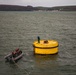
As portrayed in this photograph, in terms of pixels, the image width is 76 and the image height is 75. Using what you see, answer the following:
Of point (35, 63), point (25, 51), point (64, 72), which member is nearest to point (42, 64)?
point (35, 63)

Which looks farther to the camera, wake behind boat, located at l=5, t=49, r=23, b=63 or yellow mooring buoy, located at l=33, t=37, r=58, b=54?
yellow mooring buoy, located at l=33, t=37, r=58, b=54

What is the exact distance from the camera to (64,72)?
30.2 m

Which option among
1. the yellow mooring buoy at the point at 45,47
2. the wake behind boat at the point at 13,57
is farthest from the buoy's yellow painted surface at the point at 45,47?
the wake behind boat at the point at 13,57

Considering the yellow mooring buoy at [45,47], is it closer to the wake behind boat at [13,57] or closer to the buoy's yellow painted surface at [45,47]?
the buoy's yellow painted surface at [45,47]

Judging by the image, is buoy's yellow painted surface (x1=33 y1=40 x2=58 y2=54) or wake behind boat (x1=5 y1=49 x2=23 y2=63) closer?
wake behind boat (x1=5 y1=49 x2=23 y2=63)

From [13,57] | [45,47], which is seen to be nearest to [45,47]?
[45,47]

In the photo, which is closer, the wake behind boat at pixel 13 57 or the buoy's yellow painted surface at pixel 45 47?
the wake behind boat at pixel 13 57

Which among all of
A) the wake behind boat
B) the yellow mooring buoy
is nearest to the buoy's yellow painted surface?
the yellow mooring buoy

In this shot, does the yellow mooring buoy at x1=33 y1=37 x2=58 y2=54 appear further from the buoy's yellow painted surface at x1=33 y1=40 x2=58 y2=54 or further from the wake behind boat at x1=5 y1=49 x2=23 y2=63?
the wake behind boat at x1=5 y1=49 x2=23 y2=63

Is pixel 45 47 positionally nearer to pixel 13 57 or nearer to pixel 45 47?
pixel 45 47

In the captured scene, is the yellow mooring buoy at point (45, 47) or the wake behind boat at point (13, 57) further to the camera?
the yellow mooring buoy at point (45, 47)

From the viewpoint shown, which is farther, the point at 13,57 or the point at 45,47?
the point at 45,47

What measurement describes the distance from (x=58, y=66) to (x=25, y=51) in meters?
10.6

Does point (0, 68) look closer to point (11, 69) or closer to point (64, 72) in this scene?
point (11, 69)
